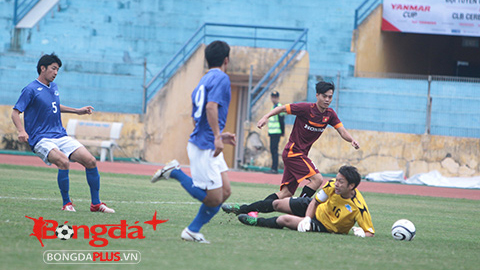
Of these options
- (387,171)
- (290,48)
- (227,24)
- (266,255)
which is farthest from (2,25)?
(266,255)

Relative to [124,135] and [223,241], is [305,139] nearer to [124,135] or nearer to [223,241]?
[223,241]

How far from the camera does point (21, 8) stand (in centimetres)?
2670

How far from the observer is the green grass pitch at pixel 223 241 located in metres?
5.39

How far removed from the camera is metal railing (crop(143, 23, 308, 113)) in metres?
22.9

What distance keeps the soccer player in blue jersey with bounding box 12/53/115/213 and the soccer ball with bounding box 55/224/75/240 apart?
7.36 ft

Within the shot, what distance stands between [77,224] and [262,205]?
255cm

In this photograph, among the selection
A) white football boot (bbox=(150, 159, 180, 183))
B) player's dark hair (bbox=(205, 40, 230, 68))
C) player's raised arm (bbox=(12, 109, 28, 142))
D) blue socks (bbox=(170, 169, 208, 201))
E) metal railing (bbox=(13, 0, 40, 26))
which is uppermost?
metal railing (bbox=(13, 0, 40, 26))

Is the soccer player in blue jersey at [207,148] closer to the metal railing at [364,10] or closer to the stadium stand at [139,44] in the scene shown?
the stadium stand at [139,44]

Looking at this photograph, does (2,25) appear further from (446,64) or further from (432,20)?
(446,64)

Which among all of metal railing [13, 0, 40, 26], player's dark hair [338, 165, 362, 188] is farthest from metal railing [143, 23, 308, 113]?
player's dark hair [338, 165, 362, 188]

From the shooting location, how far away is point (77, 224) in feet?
22.9

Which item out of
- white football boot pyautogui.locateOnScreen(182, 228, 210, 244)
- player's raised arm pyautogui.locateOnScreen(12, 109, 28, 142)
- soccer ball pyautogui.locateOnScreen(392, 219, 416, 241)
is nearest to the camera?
white football boot pyautogui.locateOnScreen(182, 228, 210, 244)

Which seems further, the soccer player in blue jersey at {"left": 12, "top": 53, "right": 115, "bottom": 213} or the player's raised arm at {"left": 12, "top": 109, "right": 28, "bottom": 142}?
the soccer player in blue jersey at {"left": 12, "top": 53, "right": 115, "bottom": 213}

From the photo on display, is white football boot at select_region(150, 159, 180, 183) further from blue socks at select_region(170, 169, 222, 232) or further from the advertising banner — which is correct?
the advertising banner
